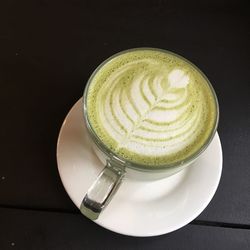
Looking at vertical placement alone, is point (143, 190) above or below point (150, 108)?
below

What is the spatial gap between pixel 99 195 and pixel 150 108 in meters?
0.14

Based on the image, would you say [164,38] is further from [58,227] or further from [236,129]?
[58,227]

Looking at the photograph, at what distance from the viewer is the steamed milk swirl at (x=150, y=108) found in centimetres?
58

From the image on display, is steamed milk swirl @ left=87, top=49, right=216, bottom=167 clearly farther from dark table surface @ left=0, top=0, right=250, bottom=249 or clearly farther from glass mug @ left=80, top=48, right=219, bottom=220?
dark table surface @ left=0, top=0, right=250, bottom=249

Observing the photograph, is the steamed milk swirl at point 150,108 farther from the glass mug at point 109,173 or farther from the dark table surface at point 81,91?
the dark table surface at point 81,91

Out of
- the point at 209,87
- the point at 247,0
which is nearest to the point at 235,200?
the point at 209,87

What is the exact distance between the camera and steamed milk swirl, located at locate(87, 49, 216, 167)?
58cm

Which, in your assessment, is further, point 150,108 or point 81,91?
point 81,91

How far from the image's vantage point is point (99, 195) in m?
0.56

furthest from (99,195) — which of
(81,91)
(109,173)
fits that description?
(81,91)

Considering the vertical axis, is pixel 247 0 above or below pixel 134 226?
above

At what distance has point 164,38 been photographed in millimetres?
830

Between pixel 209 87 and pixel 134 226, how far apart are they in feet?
0.78

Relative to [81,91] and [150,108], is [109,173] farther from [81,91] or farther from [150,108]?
[81,91]
